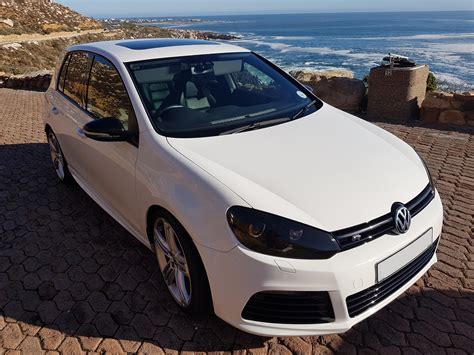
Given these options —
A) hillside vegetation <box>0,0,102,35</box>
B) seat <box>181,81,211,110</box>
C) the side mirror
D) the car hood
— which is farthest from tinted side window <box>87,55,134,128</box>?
hillside vegetation <box>0,0,102,35</box>

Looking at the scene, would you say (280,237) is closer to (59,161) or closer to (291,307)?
(291,307)

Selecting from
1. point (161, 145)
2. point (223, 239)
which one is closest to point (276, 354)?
point (223, 239)

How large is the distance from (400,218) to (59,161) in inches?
156

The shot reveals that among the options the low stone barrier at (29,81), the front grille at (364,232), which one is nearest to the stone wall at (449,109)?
the front grille at (364,232)

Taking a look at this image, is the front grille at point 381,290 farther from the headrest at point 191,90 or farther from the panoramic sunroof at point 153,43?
the panoramic sunroof at point 153,43

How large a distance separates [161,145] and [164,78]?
0.79 m

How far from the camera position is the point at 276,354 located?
2412 millimetres

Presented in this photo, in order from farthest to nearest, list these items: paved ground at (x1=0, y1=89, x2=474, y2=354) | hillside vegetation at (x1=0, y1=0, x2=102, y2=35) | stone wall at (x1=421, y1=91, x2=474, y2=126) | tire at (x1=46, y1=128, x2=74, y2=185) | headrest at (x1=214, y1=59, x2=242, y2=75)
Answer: hillside vegetation at (x1=0, y1=0, x2=102, y2=35) → stone wall at (x1=421, y1=91, x2=474, y2=126) → tire at (x1=46, y1=128, x2=74, y2=185) → headrest at (x1=214, y1=59, x2=242, y2=75) → paved ground at (x1=0, y1=89, x2=474, y2=354)

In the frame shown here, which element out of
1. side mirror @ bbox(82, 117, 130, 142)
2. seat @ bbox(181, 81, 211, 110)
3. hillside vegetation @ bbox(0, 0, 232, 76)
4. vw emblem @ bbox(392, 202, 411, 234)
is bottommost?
hillside vegetation @ bbox(0, 0, 232, 76)

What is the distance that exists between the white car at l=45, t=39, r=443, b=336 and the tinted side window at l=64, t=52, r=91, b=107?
0.14m

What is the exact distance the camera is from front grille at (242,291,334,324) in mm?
2090

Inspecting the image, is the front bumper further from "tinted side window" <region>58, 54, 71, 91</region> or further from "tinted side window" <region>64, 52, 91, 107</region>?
"tinted side window" <region>58, 54, 71, 91</region>

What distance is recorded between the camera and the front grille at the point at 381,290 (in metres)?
2.14

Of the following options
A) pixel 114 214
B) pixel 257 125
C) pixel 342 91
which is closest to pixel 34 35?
pixel 342 91
